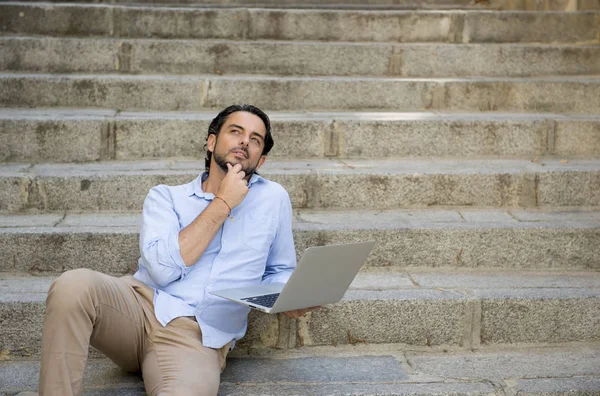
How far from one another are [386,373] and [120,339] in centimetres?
109

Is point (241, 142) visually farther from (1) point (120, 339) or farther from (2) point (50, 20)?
(2) point (50, 20)

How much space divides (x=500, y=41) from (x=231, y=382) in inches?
157

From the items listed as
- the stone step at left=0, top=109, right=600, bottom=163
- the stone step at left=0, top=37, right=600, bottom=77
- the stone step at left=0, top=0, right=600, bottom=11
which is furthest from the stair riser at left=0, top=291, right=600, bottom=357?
the stone step at left=0, top=0, right=600, bottom=11

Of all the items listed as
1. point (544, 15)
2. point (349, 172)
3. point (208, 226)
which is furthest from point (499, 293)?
point (544, 15)

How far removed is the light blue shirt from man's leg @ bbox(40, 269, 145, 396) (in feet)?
0.42

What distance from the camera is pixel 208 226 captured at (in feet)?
9.98

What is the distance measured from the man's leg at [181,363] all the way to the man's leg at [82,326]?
11cm

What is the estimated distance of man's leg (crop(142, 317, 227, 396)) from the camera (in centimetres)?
281

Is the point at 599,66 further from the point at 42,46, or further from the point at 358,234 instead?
the point at 42,46

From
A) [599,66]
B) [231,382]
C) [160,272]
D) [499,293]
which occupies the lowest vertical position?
[231,382]

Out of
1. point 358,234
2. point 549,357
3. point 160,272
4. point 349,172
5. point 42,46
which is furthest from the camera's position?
point 42,46

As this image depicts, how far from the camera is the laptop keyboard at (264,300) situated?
285 centimetres

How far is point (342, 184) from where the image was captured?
4328 mm

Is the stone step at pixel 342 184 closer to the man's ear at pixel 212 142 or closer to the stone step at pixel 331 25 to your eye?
the man's ear at pixel 212 142
